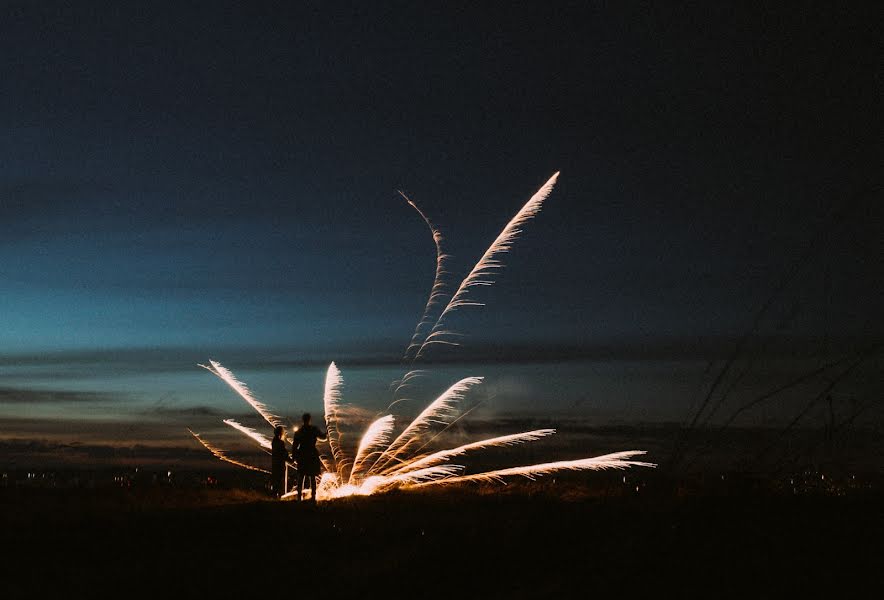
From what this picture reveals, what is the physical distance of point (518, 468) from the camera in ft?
57.9

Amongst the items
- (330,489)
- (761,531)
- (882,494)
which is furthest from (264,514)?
(882,494)

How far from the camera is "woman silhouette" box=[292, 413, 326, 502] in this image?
18.9 m

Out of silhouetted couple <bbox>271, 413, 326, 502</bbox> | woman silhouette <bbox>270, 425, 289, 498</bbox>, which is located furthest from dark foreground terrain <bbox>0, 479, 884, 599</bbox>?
woman silhouette <bbox>270, 425, 289, 498</bbox>

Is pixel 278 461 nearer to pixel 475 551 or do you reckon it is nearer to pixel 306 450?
pixel 306 450

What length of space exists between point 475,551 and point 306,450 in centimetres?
835

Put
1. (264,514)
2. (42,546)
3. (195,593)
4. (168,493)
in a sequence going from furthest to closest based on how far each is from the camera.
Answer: (168,493), (264,514), (42,546), (195,593)

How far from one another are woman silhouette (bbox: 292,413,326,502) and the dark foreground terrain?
4088mm

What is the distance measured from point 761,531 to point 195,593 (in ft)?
20.6

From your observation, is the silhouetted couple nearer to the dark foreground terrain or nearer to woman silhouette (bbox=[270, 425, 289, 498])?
woman silhouette (bbox=[270, 425, 289, 498])

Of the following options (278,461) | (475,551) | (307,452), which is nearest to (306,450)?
(307,452)

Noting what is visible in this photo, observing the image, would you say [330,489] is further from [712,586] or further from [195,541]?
[712,586]

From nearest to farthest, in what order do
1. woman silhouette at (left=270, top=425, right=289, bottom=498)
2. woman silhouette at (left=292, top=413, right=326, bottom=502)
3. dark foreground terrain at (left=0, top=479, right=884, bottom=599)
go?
dark foreground terrain at (left=0, top=479, right=884, bottom=599) → woman silhouette at (left=292, top=413, right=326, bottom=502) → woman silhouette at (left=270, top=425, right=289, bottom=498)

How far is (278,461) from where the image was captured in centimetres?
2092

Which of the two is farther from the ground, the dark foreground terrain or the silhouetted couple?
the silhouetted couple
